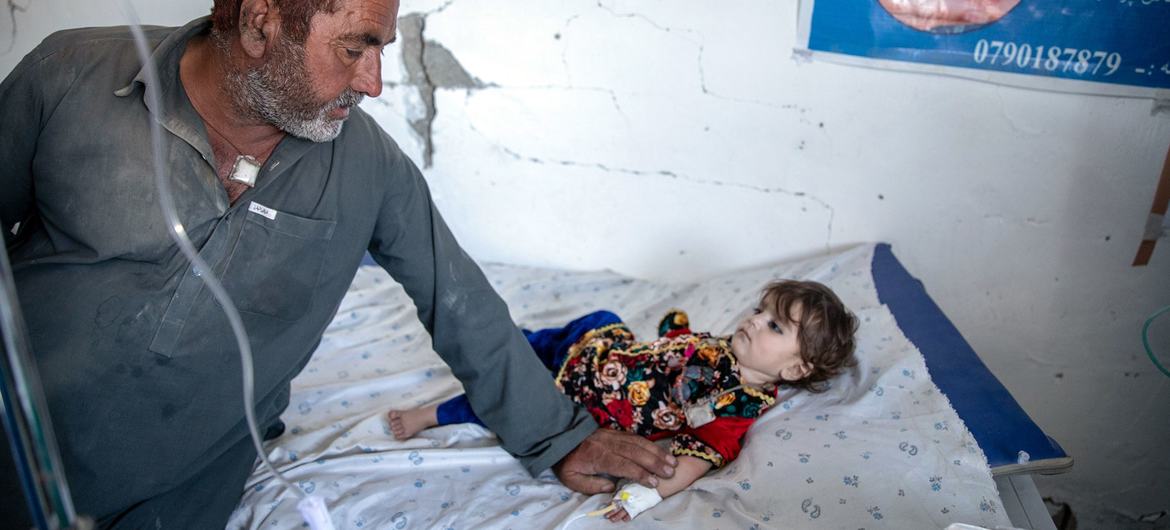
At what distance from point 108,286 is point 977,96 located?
1.94m

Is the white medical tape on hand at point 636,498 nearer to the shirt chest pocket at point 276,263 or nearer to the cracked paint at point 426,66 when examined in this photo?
the shirt chest pocket at point 276,263

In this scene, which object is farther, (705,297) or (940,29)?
(705,297)

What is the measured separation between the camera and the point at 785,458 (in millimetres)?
1579

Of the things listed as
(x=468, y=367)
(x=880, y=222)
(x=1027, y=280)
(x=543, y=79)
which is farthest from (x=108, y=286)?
(x=1027, y=280)

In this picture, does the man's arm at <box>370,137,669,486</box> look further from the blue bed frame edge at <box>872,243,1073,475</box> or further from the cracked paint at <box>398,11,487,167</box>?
the cracked paint at <box>398,11,487,167</box>

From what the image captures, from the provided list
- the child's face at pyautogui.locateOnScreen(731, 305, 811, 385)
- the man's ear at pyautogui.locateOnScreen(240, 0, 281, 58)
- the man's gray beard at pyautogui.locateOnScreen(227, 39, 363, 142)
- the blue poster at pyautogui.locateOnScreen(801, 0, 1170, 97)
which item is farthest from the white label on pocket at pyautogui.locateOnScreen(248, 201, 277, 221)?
the blue poster at pyautogui.locateOnScreen(801, 0, 1170, 97)

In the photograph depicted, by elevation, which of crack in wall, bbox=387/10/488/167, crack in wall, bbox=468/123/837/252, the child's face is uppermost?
crack in wall, bbox=387/10/488/167

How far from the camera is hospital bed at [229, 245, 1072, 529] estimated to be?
1.48 metres

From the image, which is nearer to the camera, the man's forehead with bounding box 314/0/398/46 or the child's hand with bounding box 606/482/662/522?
the man's forehead with bounding box 314/0/398/46

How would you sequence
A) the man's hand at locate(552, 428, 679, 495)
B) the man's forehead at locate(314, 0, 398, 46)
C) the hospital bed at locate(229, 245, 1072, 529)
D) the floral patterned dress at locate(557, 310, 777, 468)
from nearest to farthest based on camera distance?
the man's forehead at locate(314, 0, 398, 46)
the hospital bed at locate(229, 245, 1072, 529)
the man's hand at locate(552, 428, 679, 495)
the floral patterned dress at locate(557, 310, 777, 468)

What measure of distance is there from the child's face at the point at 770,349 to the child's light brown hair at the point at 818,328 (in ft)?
0.04

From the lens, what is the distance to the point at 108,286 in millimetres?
1329

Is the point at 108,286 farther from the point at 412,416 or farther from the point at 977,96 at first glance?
the point at 977,96

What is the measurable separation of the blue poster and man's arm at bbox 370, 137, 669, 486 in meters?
1.15
